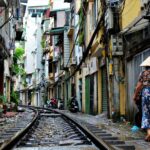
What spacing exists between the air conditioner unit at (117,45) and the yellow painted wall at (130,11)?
542 millimetres

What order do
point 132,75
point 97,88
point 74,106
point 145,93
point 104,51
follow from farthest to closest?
point 74,106 → point 97,88 → point 104,51 → point 132,75 → point 145,93

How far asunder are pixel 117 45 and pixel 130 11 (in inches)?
69.4

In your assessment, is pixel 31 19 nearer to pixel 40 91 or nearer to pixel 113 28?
pixel 40 91

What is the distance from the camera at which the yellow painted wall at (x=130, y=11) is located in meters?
14.6

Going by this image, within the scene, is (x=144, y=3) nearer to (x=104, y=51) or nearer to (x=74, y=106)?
(x=104, y=51)

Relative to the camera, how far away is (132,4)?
51.0 ft

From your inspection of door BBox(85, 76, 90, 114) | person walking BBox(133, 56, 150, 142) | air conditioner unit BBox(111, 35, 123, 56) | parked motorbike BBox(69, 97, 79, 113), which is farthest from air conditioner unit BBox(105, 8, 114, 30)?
parked motorbike BBox(69, 97, 79, 113)

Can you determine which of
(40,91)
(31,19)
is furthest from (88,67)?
(31,19)

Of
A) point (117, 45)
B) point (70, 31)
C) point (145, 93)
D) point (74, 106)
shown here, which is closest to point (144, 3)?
point (145, 93)

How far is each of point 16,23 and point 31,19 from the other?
44.4 meters

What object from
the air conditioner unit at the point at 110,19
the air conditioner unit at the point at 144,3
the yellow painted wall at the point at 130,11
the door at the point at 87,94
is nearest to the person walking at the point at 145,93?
the air conditioner unit at the point at 144,3

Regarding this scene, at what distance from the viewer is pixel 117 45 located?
17109 mm

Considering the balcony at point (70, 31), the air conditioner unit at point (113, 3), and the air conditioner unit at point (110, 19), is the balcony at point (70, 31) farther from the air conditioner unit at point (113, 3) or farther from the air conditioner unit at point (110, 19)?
the air conditioner unit at point (110, 19)

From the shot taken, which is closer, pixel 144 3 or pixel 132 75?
pixel 144 3
